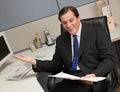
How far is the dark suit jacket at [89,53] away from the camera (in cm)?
207

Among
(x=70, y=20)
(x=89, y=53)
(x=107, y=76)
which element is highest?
(x=70, y=20)

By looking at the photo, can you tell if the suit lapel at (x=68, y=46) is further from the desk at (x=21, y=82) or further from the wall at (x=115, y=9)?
the wall at (x=115, y=9)

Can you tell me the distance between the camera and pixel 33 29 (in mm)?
3057

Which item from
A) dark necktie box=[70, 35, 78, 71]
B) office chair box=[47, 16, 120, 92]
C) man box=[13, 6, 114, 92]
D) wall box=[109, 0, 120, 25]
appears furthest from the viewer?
wall box=[109, 0, 120, 25]

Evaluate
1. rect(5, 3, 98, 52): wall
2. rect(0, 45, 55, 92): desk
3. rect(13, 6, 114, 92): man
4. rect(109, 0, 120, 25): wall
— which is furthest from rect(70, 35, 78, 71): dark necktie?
rect(109, 0, 120, 25): wall

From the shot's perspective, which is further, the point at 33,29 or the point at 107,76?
the point at 33,29

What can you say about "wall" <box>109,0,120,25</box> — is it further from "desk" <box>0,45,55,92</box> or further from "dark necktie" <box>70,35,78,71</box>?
"dark necktie" <box>70,35,78,71</box>

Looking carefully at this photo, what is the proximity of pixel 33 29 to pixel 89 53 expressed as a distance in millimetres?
1108

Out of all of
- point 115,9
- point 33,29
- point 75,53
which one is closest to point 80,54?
point 75,53

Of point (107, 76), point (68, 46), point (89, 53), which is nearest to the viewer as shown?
point (107, 76)

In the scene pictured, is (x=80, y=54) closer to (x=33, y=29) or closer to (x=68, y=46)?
(x=68, y=46)

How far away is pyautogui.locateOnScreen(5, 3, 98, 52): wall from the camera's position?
3053mm

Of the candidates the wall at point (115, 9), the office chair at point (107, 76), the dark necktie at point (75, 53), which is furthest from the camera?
the wall at point (115, 9)

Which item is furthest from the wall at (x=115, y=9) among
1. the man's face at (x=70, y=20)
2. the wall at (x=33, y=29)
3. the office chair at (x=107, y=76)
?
the man's face at (x=70, y=20)
